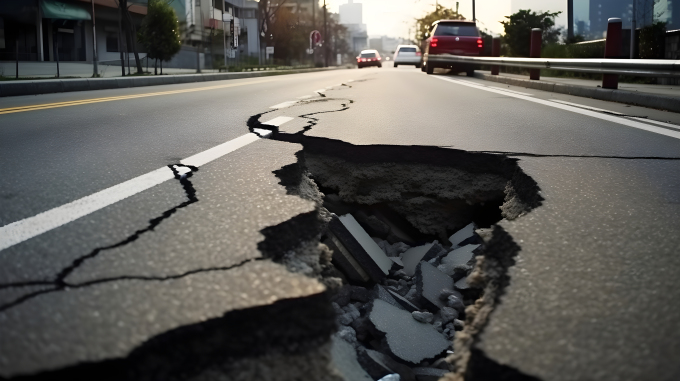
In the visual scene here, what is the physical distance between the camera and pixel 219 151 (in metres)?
4.35

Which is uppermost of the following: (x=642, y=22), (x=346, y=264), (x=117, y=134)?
(x=642, y=22)

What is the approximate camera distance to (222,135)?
5.23 meters

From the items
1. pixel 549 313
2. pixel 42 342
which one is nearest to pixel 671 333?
pixel 549 313

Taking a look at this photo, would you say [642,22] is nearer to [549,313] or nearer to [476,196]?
[476,196]

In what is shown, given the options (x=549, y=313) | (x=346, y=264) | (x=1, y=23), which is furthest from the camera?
(x=1, y=23)

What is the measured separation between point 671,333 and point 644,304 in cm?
18

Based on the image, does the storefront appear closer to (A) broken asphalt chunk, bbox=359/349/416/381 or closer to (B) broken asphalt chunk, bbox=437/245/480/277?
(B) broken asphalt chunk, bbox=437/245/480/277

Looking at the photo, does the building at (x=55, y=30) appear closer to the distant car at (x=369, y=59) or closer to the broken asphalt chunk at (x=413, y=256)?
the distant car at (x=369, y=59)

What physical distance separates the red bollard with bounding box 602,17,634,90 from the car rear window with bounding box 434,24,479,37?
32.4 feet

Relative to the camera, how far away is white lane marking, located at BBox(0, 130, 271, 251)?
2.40 metres

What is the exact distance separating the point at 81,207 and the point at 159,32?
2207 centimetres

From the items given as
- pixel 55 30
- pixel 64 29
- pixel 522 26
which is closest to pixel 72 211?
pixel 522 26

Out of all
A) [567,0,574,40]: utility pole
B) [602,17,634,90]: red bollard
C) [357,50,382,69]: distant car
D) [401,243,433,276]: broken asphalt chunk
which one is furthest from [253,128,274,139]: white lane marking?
[357,50,382,69]: distant car

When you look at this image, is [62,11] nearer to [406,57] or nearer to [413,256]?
[406,57]
